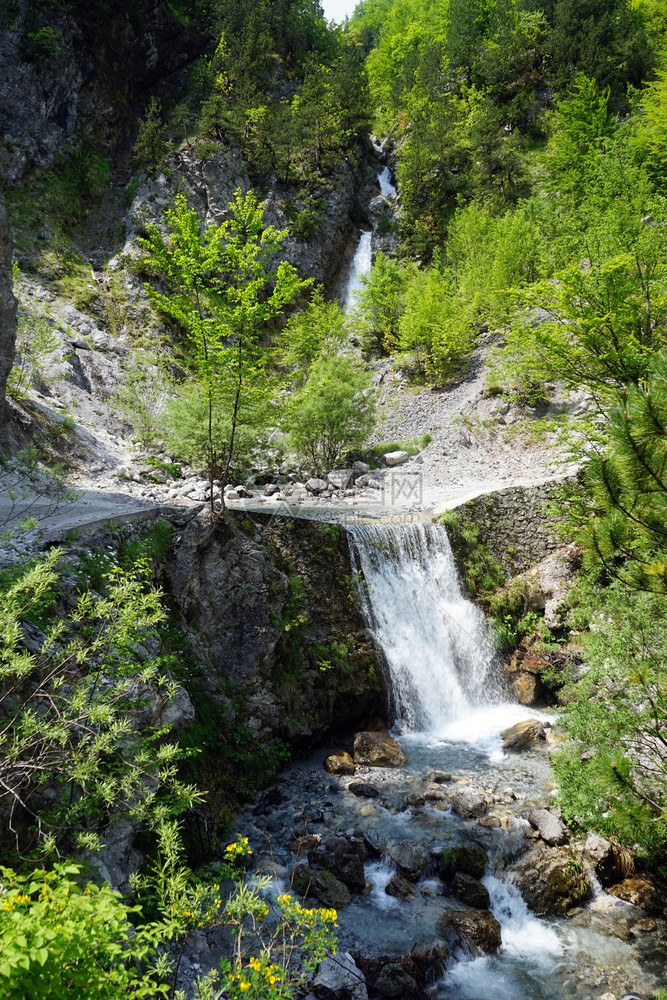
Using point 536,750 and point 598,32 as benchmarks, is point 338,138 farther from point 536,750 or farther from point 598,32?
point 536,750

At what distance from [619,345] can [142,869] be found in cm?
1196

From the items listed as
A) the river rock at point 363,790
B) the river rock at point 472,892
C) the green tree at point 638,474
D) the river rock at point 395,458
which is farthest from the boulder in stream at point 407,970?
the river rock at point 395,458

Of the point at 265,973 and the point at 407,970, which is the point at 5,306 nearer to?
the point at 265,973

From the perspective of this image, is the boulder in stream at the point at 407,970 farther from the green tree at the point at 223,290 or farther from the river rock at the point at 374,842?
the green tree at the point at 223,290

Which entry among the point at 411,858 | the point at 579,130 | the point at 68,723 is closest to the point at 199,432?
the point at 411,858

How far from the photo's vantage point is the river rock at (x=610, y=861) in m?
6.72

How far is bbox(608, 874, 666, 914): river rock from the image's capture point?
631 cm

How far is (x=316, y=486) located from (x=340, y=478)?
4.25ft

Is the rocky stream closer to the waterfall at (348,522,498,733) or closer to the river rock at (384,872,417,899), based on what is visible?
the river rock at (384,872,417,899)

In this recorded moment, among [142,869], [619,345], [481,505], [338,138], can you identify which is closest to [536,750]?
[481,505]

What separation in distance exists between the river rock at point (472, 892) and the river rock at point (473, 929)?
213 millimetres

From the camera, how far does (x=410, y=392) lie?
26016 millimetres

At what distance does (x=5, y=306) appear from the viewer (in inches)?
404
